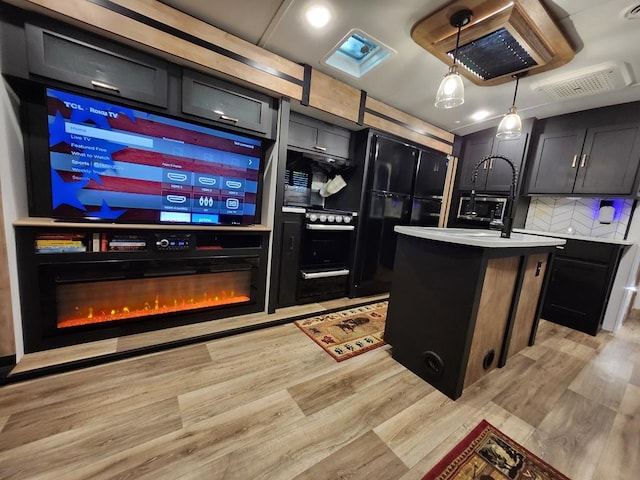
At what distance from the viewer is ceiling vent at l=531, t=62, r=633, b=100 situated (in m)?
1.95

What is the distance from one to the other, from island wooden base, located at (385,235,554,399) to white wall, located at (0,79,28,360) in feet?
7.83

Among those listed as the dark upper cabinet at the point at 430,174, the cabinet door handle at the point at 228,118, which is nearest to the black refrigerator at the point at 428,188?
the dark upper cabinet at the point at 430,174

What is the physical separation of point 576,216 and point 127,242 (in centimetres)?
484

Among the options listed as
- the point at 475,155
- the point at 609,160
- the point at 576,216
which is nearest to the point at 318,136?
the point at 475,155

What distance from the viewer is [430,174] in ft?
10.8

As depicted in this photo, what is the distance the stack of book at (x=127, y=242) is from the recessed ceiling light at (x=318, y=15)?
1.94 m

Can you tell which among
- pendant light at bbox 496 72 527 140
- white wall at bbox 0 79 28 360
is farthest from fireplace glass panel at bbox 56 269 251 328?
pendant light at bbox 496 72 527 140

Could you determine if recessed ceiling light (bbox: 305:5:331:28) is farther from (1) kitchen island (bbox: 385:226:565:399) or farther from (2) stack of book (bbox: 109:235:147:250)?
(2) stack of book (bbox: 109:235:147:250)

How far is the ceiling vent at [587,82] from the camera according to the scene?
1.95m

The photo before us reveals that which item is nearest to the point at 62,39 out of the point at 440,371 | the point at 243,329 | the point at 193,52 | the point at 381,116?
the point at 193,52

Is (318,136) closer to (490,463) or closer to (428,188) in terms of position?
(428,188)

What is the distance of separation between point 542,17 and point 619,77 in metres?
1.30

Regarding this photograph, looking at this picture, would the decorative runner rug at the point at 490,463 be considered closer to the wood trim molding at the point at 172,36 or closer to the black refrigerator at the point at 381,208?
the black refrigerator at the point at 381,208

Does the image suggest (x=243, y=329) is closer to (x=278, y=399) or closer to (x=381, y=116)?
(x=278, y=399)
